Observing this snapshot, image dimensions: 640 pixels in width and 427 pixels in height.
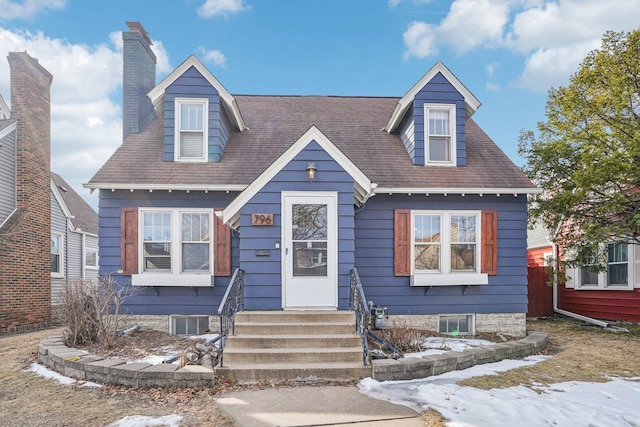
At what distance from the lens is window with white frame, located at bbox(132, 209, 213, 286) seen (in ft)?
27.6

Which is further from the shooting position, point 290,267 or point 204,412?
point 290,267

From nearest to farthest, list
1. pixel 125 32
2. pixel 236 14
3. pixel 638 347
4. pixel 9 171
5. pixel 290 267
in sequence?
1. pixel 290 267
2. pixel 638 347
3. pixel 125 32
4. pixel 9 171
5. pixel 236 14

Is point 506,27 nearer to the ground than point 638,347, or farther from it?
farther from it

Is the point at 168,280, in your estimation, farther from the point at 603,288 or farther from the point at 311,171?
the point at 603,288

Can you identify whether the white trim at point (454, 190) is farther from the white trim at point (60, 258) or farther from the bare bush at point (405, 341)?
the white trim at point (60, 258)

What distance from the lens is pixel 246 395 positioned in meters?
4.88

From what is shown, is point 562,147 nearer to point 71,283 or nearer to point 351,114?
point 351,114

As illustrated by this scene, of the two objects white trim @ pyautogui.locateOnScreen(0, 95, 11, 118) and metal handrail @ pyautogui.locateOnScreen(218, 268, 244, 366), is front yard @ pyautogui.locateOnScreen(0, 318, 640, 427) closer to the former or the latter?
metal handrail @ pyautogui.locateOnScreen(218, 268, 244, 366)

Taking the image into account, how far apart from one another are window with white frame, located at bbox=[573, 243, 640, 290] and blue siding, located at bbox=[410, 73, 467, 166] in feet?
15.0

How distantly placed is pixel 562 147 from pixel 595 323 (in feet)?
16.2

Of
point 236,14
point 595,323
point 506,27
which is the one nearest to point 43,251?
point 236,14

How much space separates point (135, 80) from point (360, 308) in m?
8.50

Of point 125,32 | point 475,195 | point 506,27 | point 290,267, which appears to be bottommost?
point 290,267

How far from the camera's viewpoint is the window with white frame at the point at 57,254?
47.0 feet
